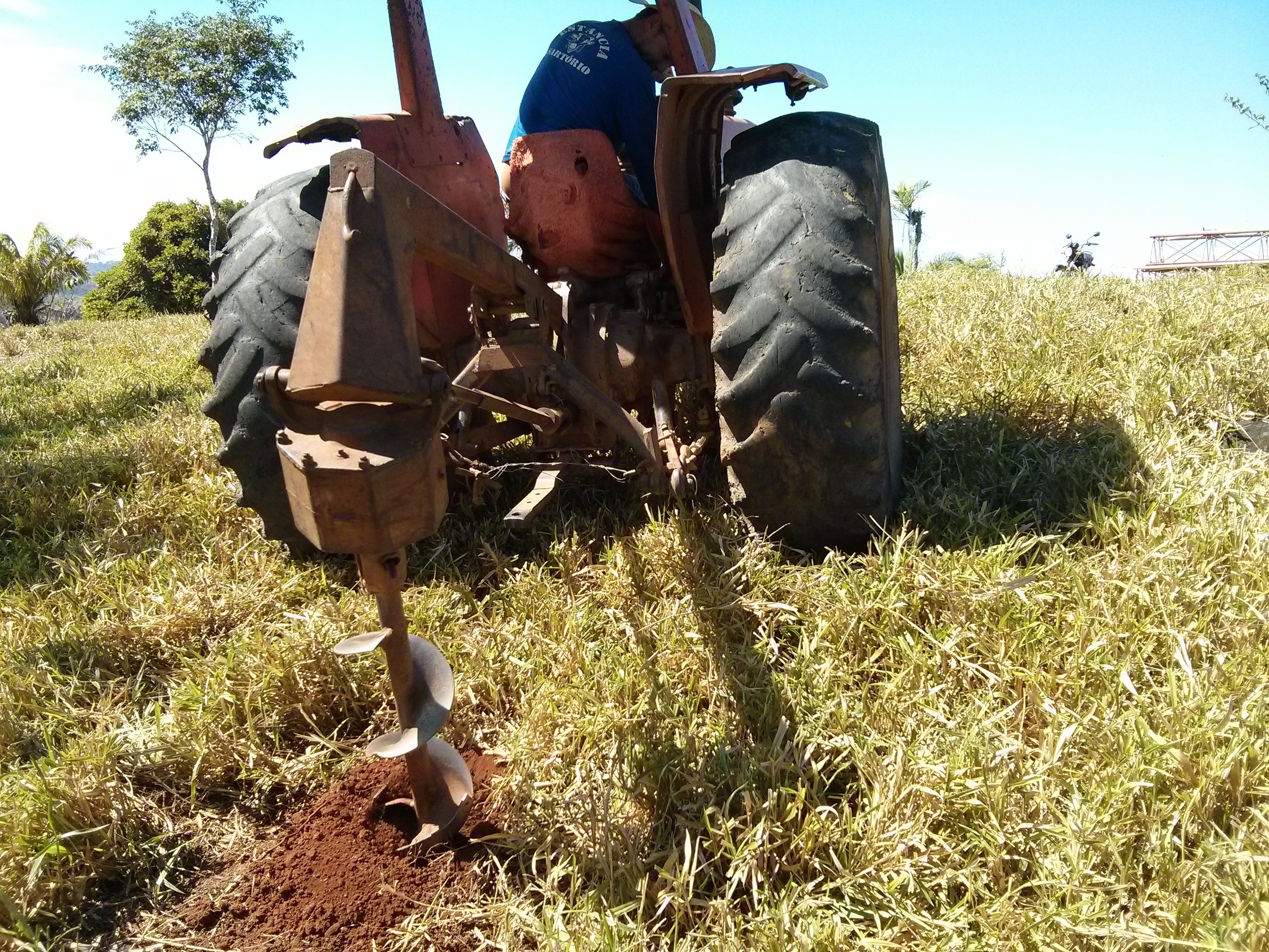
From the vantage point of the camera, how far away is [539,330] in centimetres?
240

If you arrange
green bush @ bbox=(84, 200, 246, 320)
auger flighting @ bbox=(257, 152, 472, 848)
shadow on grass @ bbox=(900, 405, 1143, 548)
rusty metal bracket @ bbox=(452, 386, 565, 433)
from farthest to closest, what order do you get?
green bush @ bbox=(84, 200, 246, 320) → shadow on grass @ bbox=(900, 405, 1143, 548) → rusty metal bracket @ bbox=(452, 386, 565, 433) → auger flighting @ bbox=(257, 152, 472, 848)

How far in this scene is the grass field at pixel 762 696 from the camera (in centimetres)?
157

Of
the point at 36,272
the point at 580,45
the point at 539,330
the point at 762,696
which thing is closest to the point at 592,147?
the point at 580,45

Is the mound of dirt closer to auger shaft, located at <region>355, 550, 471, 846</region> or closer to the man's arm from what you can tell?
auger shaft, located at <region>355, 550, 471, 846</region>

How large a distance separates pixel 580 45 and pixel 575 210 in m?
0.64

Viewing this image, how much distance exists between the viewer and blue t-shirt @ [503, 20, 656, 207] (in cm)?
290

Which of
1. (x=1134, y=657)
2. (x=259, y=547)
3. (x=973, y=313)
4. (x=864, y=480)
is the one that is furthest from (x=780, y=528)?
(x=973, y=313)

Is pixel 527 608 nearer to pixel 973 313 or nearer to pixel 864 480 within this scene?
pixel 864 480

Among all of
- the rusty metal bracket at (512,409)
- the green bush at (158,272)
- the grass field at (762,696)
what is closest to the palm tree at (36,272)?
the green bush at (158,272)

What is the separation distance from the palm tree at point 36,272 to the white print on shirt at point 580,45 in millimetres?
14498

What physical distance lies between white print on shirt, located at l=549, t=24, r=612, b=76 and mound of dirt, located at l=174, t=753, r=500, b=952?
2.36 metres

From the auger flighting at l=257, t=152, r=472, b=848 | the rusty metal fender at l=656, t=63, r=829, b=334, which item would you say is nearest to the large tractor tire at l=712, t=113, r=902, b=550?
the rusty metal fender at l=656, t=63, r=829, b=334

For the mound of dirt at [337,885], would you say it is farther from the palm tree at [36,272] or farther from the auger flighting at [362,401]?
the palm tree at [36,272]

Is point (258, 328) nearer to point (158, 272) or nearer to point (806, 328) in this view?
point (806, 328)
